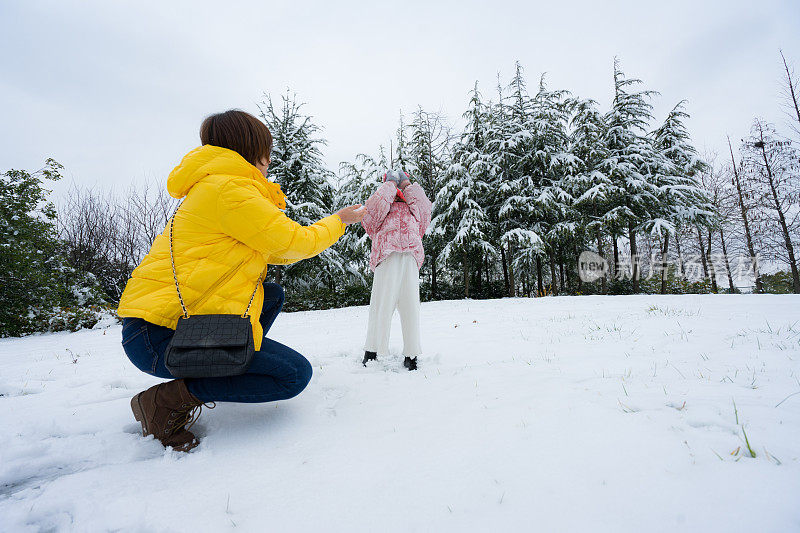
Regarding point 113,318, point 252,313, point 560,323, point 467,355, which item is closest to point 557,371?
point 467,355

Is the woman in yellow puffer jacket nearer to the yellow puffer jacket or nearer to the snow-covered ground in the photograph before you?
the yellow puffer jacket

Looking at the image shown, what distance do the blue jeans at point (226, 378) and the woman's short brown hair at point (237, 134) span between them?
3.47ft

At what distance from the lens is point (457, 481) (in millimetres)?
1354

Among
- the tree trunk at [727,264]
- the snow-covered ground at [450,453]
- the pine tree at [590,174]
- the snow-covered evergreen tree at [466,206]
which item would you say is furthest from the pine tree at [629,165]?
the snow-covered ground at [450,453]

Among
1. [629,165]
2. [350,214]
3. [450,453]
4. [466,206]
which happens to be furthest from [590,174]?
[450,453]

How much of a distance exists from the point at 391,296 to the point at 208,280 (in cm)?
182

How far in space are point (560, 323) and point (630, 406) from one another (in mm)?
3433

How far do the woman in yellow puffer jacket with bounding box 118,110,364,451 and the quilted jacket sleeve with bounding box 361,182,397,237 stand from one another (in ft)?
4.74

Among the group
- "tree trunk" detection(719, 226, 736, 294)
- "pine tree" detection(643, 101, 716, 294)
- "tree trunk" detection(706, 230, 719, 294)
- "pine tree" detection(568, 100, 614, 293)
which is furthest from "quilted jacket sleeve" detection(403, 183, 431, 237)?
"tree trunk" detection(719, 226, 736, 294)

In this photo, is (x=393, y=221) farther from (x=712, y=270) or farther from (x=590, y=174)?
(x=712, y=270)

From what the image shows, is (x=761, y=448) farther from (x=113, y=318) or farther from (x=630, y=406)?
(x=113, y=318)

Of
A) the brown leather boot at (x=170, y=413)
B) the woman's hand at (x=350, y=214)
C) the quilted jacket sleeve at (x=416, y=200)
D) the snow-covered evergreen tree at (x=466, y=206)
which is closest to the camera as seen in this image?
the brown leather boot at (x=170, y=413)

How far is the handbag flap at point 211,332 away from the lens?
1546 millimetres

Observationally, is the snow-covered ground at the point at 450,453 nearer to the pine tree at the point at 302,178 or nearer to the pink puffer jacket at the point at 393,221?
the pink puffer jacket at the point at 393,221
